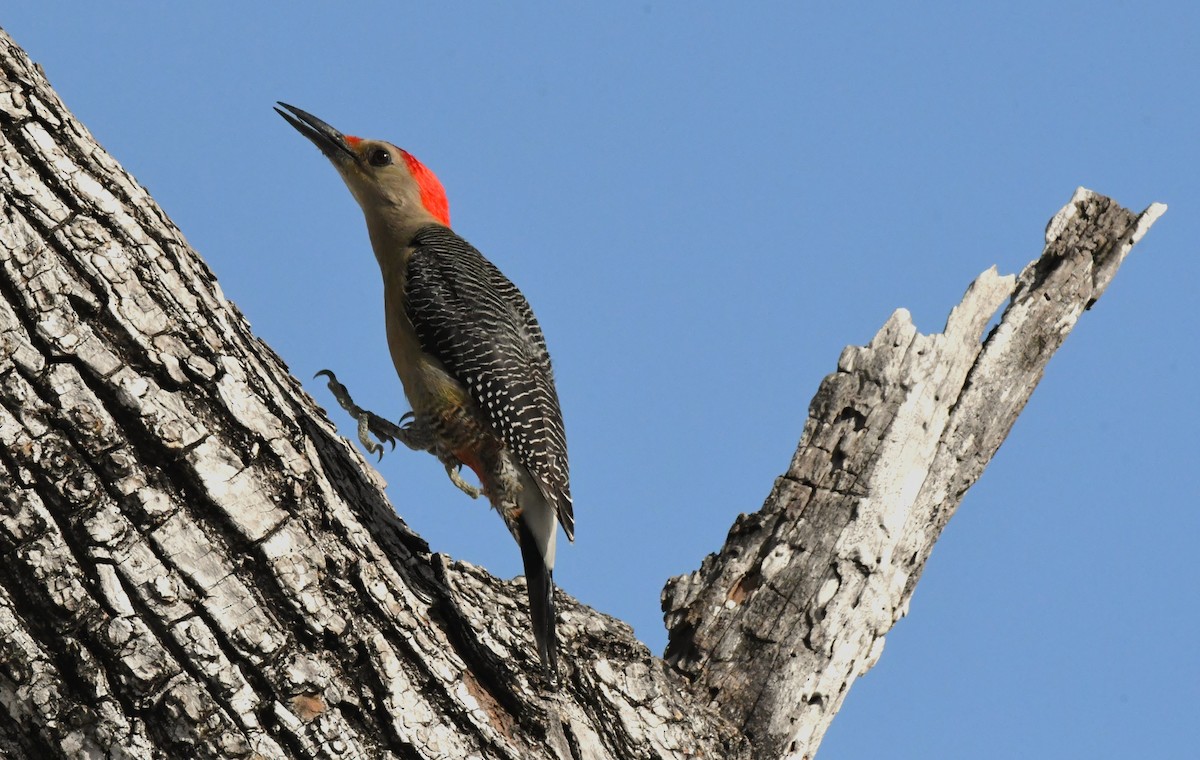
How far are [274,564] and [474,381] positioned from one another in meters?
2.49

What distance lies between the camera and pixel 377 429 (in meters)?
6.15

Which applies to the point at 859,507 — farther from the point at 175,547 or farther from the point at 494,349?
the point at 175,547

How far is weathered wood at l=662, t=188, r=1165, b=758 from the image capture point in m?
4.47

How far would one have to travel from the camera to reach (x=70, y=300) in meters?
3.49

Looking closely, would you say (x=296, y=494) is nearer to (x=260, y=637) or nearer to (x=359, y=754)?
(x=260, y=637)

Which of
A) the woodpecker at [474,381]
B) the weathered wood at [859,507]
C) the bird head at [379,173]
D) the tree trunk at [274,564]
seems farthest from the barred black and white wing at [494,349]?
the tree trunk at [274,564]

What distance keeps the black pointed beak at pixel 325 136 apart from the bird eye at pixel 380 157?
0.38ft

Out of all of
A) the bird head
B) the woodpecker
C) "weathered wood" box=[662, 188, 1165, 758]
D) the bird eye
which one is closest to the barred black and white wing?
the woodpecker

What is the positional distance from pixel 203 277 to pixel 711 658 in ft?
7.62

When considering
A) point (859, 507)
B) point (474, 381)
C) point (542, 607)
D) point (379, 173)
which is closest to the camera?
point (542, 607)

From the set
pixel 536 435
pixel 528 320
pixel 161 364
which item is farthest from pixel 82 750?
pixel 528 320

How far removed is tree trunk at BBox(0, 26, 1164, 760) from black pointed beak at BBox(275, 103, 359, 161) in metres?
3.40

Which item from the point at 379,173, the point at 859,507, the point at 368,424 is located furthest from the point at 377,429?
the point at 859,507

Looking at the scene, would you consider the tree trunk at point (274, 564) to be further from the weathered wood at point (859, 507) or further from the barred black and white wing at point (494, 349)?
the barred black and white wing at point (494, 349)
